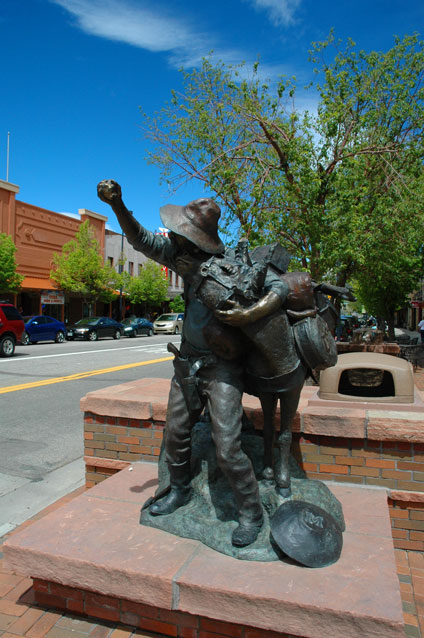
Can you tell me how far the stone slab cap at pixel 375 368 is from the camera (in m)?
5.04

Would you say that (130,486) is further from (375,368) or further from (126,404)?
(375,368)

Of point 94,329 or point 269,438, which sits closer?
point 269,438

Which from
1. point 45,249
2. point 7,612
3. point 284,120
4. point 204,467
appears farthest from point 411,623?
point 45,249

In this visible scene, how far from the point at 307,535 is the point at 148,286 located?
36.6 m

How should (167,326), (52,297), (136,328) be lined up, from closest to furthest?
(52,297)
(136,328)
(167,326)

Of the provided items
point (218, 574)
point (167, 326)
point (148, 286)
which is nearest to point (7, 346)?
point (218, 574)

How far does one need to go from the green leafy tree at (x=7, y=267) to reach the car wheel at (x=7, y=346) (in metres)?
6.88

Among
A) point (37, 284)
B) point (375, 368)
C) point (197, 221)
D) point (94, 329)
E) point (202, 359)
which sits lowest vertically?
point (94, 329)

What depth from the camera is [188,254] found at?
9.74ft

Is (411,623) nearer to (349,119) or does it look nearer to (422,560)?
(422,560)

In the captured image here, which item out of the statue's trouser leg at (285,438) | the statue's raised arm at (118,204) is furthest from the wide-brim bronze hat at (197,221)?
the statue's trouser leg at (285,438)

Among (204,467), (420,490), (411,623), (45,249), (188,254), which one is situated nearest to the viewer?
(411,623)

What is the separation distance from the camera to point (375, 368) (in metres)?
5.52

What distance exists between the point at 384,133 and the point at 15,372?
34.8 ft
